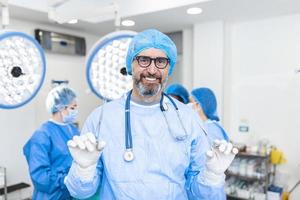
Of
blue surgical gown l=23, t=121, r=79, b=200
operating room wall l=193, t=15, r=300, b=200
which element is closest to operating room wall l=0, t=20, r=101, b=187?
blue surgical gown l=23, t=121, r=79, b=200

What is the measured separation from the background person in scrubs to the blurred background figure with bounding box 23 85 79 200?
68 centimetres

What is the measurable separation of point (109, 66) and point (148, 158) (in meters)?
0.58

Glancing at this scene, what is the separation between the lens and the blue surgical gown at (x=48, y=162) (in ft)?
5.52

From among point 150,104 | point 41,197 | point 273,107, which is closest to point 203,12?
point 273,107

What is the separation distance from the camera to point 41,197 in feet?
5.88

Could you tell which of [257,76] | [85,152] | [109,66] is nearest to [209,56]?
[257,76]

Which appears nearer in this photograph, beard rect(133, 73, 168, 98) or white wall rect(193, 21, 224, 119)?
beard rect(133, 73, 168, 98)

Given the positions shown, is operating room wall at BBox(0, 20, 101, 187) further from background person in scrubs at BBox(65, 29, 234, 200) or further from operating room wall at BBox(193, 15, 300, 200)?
background person in scrubs at BBox(65, 29, 234, 200)

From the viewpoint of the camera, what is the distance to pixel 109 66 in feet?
4.88

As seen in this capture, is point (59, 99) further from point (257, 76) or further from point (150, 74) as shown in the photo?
point (257, 76)

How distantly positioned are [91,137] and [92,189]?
0.27 m

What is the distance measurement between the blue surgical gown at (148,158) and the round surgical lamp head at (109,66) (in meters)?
0.30

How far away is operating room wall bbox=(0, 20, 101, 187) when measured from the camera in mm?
2998

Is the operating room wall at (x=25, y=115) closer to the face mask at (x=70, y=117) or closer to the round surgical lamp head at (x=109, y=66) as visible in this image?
the face mask at (x=70, y=117)
